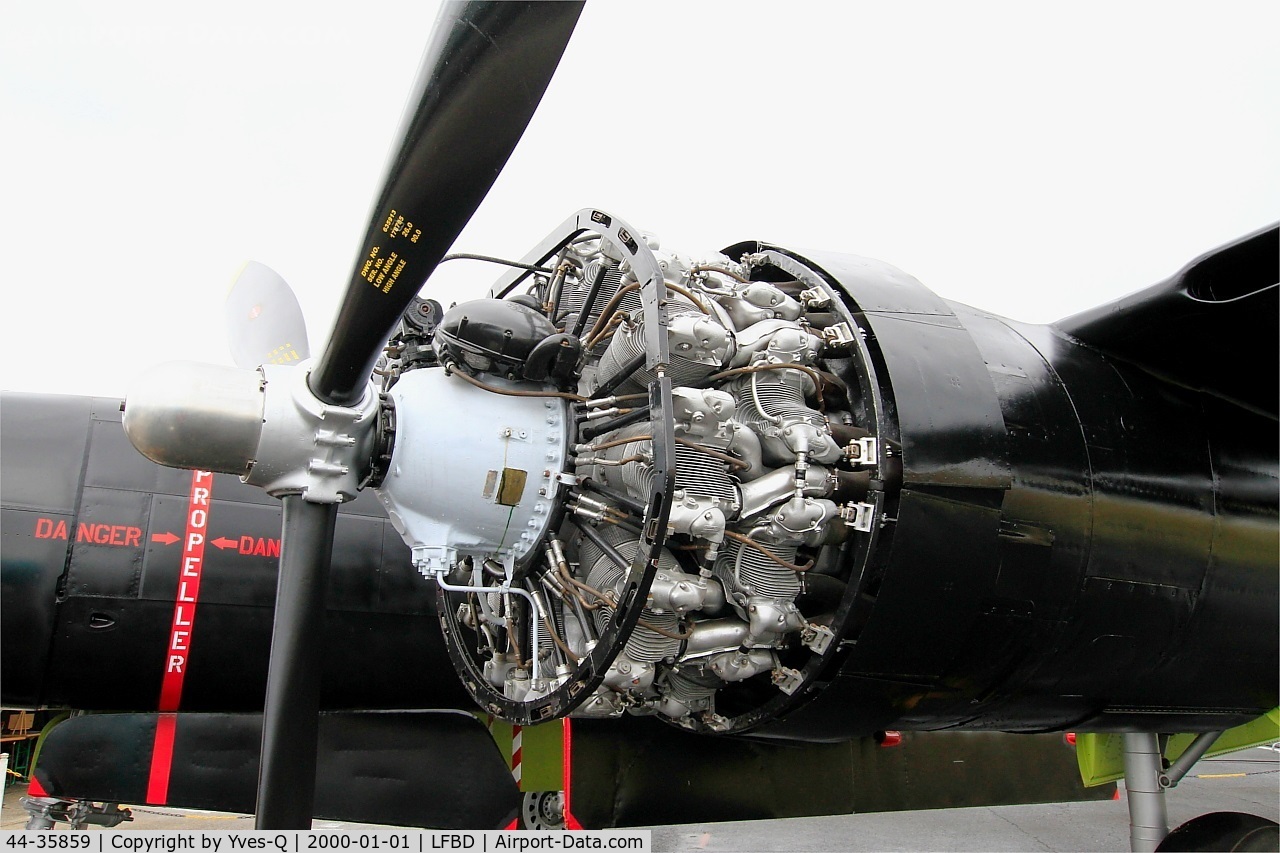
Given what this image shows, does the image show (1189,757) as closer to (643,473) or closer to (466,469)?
(643,473)

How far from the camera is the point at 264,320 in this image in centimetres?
584

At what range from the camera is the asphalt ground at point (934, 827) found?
8086mm

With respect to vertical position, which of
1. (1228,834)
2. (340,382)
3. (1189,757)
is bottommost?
(1228,834)

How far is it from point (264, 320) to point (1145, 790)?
6246 mm

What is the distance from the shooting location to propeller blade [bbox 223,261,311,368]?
5.80 m

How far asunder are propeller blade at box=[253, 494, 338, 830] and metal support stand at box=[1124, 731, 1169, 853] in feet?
16.0

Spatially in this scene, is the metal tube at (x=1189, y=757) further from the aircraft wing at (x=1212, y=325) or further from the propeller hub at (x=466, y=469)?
the propeller hub at (x=466, y=469)

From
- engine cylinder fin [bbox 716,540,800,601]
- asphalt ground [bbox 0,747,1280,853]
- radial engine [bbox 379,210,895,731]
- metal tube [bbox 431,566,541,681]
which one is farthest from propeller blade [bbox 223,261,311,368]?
asphalt ground [bbox 0,747,1280,853]

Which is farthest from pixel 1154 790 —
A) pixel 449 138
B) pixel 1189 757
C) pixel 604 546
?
pixel 449 138

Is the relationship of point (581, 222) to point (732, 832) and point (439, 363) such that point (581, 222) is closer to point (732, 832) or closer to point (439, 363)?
point (439, 363)

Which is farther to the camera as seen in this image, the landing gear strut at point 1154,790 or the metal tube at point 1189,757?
the metal tube at point 1189,757

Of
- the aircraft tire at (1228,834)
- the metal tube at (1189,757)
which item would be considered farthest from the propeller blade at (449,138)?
the metal tube at (1189,757)

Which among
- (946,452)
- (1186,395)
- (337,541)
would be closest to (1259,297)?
(1186,395)

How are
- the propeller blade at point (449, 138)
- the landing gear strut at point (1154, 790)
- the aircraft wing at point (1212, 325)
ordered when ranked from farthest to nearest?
the landing gear strut at point (1154, 790) → the aircraft wing at point (1212, 325) → the propeller blade at point (449, 138)
